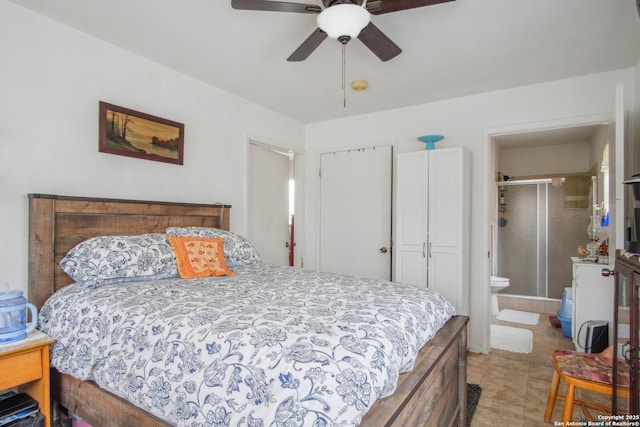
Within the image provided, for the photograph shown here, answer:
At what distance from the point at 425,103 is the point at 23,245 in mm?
3603

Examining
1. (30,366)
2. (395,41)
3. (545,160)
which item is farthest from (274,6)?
(545,160)

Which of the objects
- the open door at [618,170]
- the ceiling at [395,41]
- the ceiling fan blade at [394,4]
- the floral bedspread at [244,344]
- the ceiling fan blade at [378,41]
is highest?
the ceiling at [395,41]

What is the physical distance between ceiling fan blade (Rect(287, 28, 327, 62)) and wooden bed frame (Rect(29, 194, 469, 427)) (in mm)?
1512

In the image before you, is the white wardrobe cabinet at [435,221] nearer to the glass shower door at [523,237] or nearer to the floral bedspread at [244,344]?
the floral bedspread at [244,344]

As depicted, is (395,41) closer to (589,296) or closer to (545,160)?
(589,296)

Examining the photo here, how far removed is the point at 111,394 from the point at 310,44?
205cm

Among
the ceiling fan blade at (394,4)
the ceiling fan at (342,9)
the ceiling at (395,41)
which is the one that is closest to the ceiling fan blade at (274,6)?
the ceiling fan at (342,9)

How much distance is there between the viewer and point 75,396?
5.50 feet

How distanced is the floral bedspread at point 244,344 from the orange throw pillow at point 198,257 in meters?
0.26

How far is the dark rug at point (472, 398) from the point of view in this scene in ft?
7.36

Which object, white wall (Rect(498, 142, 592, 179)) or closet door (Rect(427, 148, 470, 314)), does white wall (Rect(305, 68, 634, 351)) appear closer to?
closet door (Rect(427, 148, 470, 314))

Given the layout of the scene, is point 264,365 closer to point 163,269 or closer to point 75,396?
point 75,396

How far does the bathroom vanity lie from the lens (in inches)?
115

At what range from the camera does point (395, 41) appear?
95.0 inches
